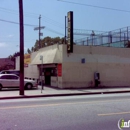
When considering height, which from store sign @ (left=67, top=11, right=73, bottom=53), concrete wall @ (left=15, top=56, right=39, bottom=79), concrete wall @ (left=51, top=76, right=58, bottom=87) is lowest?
concrete wall @ (left=51, top=76, right=58, bottom=87)

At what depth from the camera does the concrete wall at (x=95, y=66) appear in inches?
951

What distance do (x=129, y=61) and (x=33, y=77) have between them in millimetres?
12650

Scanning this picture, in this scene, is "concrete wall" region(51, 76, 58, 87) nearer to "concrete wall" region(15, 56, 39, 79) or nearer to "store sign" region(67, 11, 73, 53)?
"store sign" region(67, 11, 73, 53)

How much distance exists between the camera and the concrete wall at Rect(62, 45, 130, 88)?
24.2 metres

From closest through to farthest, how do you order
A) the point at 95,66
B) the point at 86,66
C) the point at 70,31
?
1. the point at 70,31
2. the point at 86,66
3. the point at 95,66

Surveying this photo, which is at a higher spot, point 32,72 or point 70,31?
point 70,31

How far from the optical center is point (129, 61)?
27500 millimetres

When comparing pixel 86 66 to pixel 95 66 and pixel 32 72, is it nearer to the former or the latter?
pixel 95 66

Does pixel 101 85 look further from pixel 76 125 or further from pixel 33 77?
pixel 76 125

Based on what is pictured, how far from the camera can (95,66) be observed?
83.9 ft

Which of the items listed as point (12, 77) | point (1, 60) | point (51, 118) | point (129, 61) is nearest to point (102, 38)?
point (129, 61)

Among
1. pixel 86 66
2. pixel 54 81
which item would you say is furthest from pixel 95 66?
pixel 54 81

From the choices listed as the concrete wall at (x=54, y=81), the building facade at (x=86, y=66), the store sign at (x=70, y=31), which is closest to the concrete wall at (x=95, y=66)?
the building facade at (x=86, y=66)

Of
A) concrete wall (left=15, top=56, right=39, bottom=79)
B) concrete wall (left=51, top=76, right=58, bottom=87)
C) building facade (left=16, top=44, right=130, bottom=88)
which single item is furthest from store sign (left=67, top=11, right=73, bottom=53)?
concrete wall (left=15, top=56, right=39, bottom=79)
